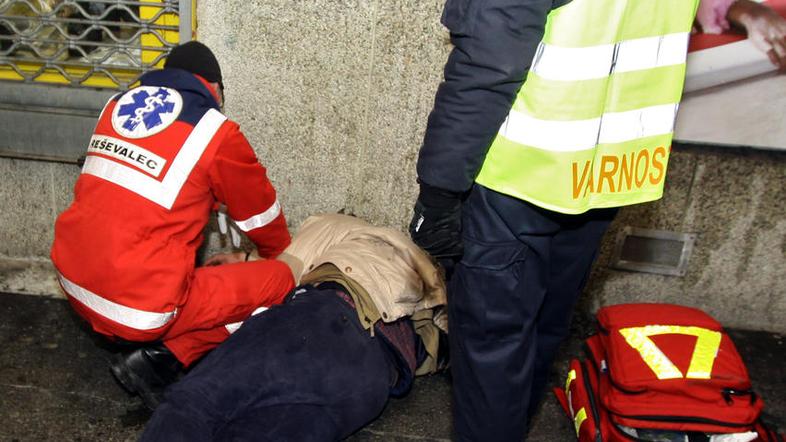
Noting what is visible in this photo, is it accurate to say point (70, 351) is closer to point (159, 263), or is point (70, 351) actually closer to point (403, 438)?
point (159, 263)

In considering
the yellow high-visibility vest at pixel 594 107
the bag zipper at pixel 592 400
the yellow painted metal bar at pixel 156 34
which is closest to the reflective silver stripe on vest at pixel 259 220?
the yellow painted metal bar at pixel 156 34

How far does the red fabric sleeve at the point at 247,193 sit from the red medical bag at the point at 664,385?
55.8 inches

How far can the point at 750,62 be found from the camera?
11.0 ft

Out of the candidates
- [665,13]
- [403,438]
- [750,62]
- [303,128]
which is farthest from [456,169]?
[750,62]

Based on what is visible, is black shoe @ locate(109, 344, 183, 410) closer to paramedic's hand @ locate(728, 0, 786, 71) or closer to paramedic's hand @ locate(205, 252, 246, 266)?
paramedic's hand @ locate(205, 252, 246, 266)

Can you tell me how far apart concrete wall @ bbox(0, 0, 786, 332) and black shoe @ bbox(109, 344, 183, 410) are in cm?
100

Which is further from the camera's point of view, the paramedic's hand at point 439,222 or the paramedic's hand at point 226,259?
the paramedic's hand at point 226,259

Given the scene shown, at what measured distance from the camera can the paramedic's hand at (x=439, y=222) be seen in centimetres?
214

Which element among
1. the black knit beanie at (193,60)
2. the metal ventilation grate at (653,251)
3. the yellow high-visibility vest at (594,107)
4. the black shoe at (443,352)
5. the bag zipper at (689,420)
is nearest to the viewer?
the yellow high-visibility vest at (594,107)

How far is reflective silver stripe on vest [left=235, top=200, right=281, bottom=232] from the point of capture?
3076 mm

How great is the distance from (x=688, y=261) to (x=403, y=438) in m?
1.72

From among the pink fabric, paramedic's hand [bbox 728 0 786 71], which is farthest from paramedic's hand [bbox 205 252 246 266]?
paramedic's hand [bbox 728 0 786 71]

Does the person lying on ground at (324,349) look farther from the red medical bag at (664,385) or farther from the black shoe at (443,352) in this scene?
the red medical bag at (664,385)

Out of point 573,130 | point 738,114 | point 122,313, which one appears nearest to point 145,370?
point 122,313
